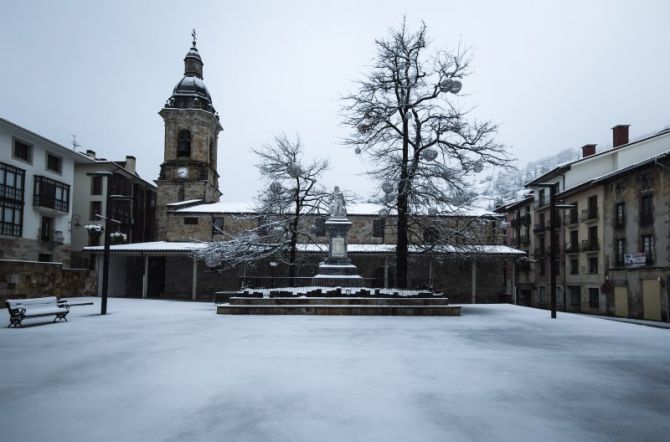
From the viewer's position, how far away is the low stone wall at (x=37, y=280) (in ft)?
56.2

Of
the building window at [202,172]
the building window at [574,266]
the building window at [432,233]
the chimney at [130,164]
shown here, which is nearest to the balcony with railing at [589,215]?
the building window at [574,266]

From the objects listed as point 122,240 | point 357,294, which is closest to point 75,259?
point 122,240

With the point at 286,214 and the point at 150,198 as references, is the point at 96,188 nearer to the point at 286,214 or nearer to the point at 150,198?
the point at 150,198

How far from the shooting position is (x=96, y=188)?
116ft

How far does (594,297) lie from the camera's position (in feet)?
99.6

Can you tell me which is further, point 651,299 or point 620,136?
point 620,136

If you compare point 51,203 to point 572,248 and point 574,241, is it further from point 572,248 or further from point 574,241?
point 574,241

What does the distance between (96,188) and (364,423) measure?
3749 cm

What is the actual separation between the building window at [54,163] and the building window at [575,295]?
134ft

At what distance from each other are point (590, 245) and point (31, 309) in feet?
108

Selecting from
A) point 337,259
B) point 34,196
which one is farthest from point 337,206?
point 34,196

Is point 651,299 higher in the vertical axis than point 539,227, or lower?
lower

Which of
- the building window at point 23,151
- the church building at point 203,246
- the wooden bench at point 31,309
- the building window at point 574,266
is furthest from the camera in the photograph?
the building window at point 574,266

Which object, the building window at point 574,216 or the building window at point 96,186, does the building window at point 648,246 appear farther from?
the building window at point 96,186
